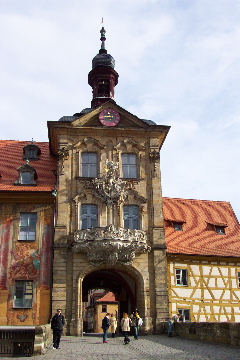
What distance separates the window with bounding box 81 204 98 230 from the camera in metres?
26.8

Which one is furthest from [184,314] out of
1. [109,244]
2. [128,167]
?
[128,167]

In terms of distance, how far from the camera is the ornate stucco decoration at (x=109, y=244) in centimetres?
2498

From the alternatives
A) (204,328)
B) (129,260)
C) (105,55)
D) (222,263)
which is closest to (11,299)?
(129,260)

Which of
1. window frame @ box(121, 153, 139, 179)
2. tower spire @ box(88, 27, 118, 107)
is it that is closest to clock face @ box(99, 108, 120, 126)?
window frame @ box(121, 153, 139, 179)

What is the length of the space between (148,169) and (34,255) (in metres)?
8.95

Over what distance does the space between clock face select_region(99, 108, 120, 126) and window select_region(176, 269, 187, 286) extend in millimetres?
10402

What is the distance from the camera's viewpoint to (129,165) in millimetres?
28859

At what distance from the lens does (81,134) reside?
29047 mm

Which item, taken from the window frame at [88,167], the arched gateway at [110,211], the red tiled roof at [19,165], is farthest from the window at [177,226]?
the red tiled roof at [19,165]

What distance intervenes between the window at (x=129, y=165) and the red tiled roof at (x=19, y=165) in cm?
462

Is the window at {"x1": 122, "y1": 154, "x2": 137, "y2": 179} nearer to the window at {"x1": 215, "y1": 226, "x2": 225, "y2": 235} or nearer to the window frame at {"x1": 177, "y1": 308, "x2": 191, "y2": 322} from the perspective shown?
the window at {"x1": 215, "y1": 226, "x2": 225, "y2": 235}

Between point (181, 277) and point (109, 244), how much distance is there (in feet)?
20.2

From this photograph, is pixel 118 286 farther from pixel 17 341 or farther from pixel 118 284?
pixel 17 341

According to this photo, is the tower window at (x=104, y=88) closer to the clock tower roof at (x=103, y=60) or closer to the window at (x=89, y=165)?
the clock tower roof at (x=103, y=60)
